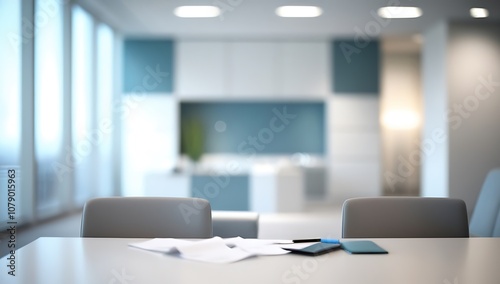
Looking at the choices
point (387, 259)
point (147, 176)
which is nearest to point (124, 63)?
point (147, 176)

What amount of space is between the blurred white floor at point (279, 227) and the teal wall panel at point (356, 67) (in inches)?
86.1

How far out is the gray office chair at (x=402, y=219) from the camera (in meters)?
2.02

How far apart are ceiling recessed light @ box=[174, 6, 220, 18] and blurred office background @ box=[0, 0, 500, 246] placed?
0.16 m

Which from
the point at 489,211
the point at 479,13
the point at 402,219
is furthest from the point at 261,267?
the point at 479,13

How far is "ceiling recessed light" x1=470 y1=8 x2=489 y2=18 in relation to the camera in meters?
6.63

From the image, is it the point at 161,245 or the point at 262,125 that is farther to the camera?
the point at 262,125

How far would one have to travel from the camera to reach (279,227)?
5.96 metres

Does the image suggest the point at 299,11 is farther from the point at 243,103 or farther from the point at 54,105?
the point at 54,105

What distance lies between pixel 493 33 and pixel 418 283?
6862mm

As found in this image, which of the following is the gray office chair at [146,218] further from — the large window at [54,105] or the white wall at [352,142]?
the white wall at [352,142]

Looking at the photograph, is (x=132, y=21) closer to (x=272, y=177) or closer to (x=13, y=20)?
(x=13, y=20)

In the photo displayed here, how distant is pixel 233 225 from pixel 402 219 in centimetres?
143

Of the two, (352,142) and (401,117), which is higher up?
(401,117)

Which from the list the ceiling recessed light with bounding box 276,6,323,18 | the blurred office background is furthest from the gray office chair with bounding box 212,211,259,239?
the ceiling recessed light with bounding box 276,6,323,18
